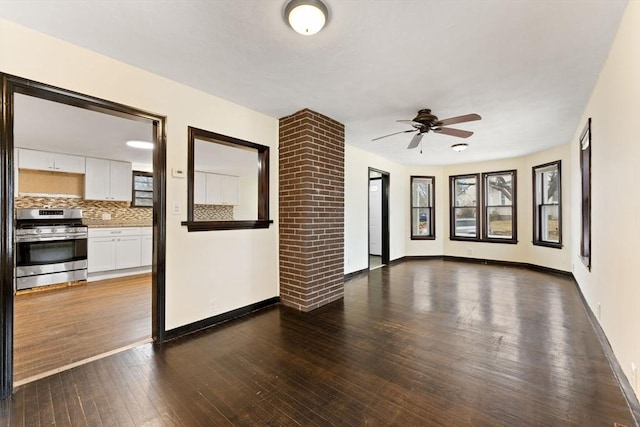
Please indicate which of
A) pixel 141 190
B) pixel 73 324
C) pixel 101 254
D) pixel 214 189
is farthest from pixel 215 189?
pixel 73 324

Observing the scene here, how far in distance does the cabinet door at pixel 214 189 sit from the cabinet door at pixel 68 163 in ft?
8.27

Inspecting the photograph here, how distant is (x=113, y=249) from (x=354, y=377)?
5.21 m

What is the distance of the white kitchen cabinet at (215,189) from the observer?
6.86m

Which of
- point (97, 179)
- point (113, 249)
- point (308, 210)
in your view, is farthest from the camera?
point (97, 179)

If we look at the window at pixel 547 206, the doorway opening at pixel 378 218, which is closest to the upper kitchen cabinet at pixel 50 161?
the doorway opening at pixel 378 218

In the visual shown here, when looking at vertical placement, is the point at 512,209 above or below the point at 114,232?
above

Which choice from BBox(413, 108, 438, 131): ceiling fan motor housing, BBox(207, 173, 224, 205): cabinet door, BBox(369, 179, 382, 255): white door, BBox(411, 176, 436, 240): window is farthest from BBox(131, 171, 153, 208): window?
BBox(411, 176, 436, 240): window

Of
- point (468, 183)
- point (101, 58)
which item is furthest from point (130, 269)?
point (468, 183)

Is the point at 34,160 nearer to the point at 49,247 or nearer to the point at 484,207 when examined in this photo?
the point at 49,247

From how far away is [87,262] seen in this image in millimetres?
4816

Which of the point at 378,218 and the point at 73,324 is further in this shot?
the point at 378,218

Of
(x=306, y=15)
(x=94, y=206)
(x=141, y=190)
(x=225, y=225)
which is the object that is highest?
(x=306, y=15)

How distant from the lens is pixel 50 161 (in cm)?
471

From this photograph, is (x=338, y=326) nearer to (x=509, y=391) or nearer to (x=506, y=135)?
(x=509, y=391)
